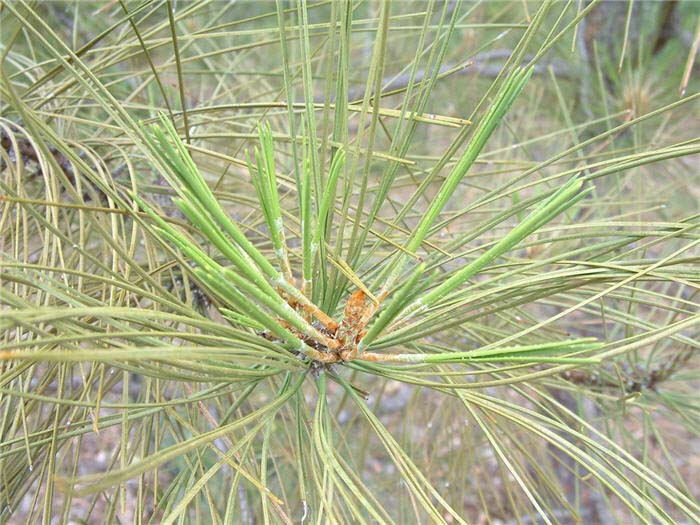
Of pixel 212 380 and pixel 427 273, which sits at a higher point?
pixel 427 273

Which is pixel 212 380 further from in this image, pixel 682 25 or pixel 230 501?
pixel 682 25

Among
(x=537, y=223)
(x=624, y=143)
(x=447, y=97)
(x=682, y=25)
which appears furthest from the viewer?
(x=447, y=97)

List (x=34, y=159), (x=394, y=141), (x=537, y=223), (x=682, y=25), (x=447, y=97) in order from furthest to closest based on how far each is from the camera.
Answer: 1. (x=447, y=97)
2. (x=682, y=25)
3. (x=34, y=159)
4. (x=394, y=141)
5. (x=537, y=223)

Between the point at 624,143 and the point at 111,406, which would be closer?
the point at 111,406

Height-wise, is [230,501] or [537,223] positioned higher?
[537,223]

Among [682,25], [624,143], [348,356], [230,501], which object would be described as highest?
[682,25]

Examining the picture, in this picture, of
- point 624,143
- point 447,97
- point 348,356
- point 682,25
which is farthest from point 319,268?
point 682,25

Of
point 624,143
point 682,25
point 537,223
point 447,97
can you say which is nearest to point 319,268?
point 537,223

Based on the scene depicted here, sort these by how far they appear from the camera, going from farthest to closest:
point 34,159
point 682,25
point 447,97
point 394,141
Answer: point 447,97 → point 682,25 → point 34,159 → point 394,141

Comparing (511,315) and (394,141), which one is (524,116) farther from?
(394,141)
